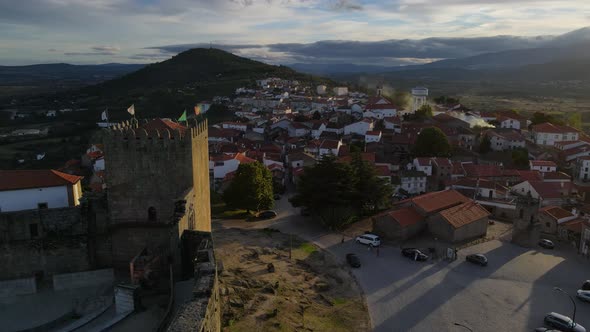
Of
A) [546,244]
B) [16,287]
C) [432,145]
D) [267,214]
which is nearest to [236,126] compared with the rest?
[432,145]

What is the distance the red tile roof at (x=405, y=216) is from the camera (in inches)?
1403

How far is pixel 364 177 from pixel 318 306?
1914 cm

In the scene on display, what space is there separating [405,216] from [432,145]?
2649 centimetres

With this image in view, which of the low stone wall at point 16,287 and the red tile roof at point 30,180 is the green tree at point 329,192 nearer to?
the red tile roof at point 30,180

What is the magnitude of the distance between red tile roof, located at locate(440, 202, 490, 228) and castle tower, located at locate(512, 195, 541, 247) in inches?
104

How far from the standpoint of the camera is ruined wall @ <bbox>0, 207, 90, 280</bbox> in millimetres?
20672

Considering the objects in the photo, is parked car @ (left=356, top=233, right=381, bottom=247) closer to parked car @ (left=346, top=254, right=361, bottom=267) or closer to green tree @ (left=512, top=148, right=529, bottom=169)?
parked car @ (left=346, top=254, right=361, bottom=267)

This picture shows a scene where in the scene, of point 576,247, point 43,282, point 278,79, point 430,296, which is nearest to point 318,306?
point 430,296

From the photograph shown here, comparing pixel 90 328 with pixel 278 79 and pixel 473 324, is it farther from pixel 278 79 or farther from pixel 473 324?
pixel 278 79

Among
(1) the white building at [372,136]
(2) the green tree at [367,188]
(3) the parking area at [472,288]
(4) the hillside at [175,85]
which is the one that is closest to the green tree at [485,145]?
(1) the white building at [372,136]

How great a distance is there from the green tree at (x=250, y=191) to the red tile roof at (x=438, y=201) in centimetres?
1316

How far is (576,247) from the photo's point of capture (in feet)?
112

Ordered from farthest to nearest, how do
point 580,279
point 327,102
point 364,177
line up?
1. point 327,102
2. point 364,177
3. point 580,279

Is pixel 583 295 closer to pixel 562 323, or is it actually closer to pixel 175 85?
pixel 562 323
